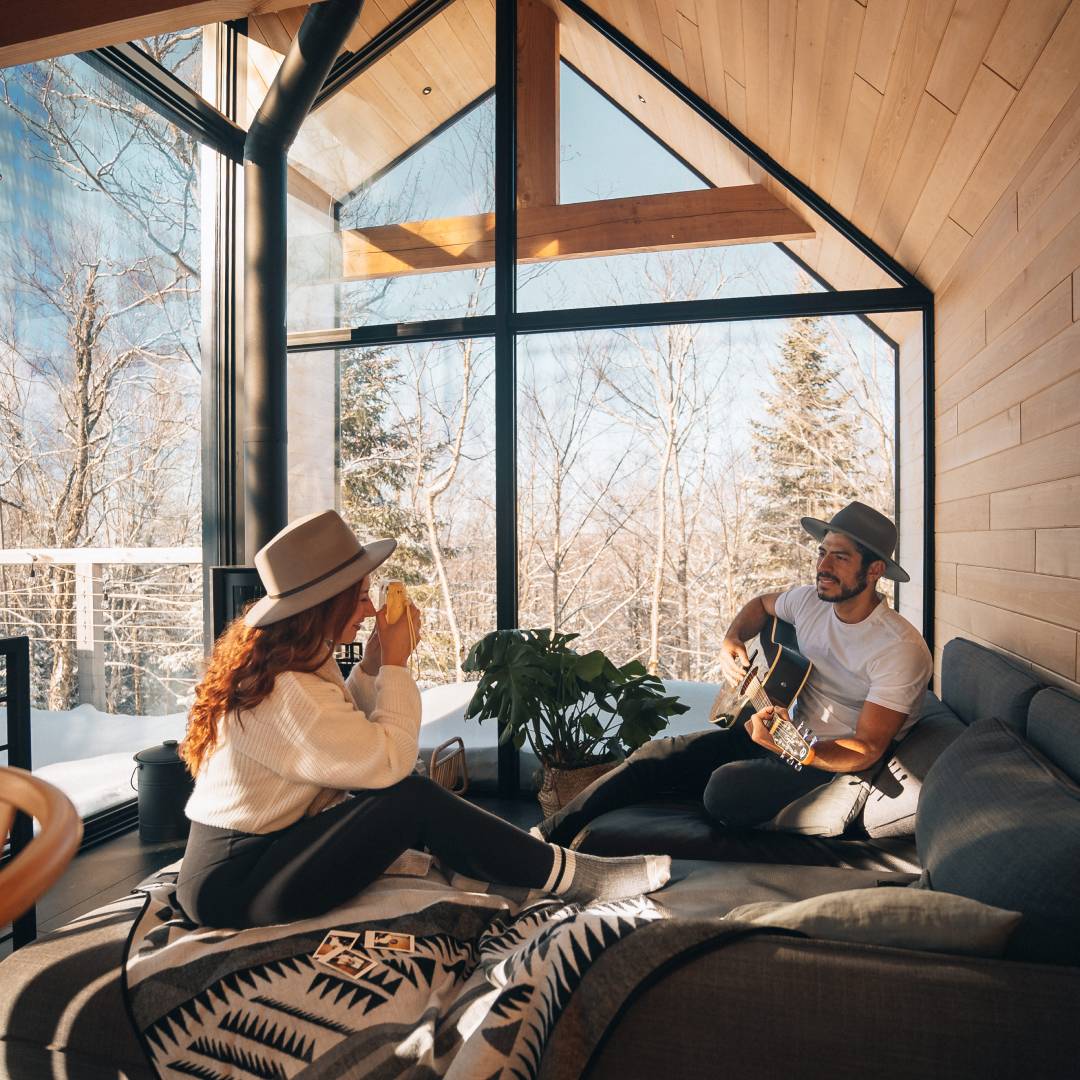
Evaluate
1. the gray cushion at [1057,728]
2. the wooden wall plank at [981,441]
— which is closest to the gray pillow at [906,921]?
the gray cushion at [1057,728]

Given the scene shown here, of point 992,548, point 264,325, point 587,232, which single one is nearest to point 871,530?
point 992,548

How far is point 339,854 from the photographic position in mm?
1727

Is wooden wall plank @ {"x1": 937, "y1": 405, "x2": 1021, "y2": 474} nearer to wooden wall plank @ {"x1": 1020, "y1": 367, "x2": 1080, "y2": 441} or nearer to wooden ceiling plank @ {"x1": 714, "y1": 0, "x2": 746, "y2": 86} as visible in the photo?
wooden wall plank @ {"x1": 1020, "y1": 367, "x2": 1080, "y2": 441}

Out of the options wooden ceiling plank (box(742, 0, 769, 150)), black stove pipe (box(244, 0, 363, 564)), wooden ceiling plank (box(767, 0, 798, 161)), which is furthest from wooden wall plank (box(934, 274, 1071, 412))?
black stove pipe (box(244, 0, 363, 564))

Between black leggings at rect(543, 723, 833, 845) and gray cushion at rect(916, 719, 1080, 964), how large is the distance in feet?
1.67

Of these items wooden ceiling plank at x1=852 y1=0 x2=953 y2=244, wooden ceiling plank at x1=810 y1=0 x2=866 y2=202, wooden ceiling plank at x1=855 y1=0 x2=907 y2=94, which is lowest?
wooden ceiling plank at x1=852 y1=0 x2=953 y2=244

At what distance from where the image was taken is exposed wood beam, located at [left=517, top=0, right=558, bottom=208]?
3857 millimetres

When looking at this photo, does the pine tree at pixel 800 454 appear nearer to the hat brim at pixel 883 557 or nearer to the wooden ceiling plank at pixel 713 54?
the hat brim at pixel 883 557

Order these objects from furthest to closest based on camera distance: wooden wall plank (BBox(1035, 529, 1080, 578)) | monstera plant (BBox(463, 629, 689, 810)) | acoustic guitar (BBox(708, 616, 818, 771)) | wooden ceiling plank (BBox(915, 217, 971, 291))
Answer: monstera plant (BBox(463, 629, 689, 810))
wooden ceiling plank (BBox(915, 217, 971, 291))
acoustic guitar (BBox(708, 616, 818, 771))
wooden wall plank (BBox(1035, 529, 1080, 578))

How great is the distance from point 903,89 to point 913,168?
1.17 ft

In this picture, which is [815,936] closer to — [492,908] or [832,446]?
[492,908]

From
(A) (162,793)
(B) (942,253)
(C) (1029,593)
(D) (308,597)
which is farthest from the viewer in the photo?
(A) (162,793)

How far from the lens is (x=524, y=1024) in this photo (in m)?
1.17

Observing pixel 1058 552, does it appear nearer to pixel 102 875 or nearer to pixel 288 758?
pixel 288 758
